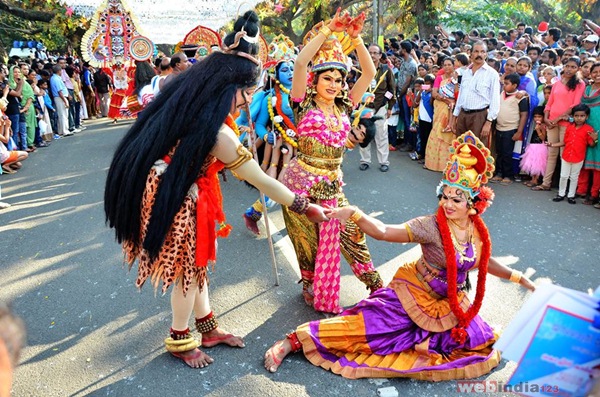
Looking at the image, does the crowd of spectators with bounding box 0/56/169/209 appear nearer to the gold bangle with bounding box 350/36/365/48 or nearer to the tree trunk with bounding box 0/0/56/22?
the gold bangle with bounding box 350/36/365/48

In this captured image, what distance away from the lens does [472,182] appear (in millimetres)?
3043

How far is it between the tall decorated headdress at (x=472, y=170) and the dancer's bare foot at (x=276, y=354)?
4.87 ft

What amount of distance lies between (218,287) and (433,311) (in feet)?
6.49

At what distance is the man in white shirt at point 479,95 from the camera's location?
24.3 feet

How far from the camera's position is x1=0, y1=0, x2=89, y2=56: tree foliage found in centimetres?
1942

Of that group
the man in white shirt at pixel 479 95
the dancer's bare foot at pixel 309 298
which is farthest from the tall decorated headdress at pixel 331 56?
the man in white shirt at pixel 479 95

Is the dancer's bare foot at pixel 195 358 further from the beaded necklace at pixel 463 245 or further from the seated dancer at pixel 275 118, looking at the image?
the seated dancer at pixel 275 118

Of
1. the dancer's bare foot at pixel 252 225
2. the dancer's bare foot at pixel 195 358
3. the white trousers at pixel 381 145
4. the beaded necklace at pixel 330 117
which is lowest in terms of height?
the dancer's bare foot at pixel 195 358

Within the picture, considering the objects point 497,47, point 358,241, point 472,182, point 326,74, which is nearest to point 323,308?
point 358,241

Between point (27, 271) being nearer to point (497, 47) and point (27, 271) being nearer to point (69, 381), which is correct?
point (69, 381)

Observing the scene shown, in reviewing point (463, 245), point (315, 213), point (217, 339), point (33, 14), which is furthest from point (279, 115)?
point (33, 14)

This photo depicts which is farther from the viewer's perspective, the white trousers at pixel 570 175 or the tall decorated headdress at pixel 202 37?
the tall decorated headdress at pixel 202 37

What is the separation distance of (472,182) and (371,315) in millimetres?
1063

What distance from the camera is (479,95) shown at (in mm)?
7516
